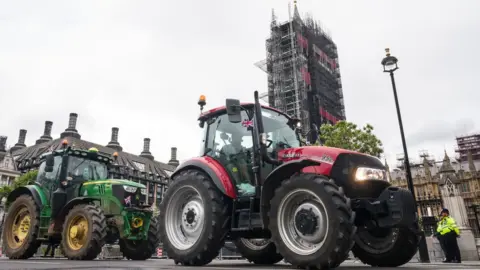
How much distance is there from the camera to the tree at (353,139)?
89.1ft

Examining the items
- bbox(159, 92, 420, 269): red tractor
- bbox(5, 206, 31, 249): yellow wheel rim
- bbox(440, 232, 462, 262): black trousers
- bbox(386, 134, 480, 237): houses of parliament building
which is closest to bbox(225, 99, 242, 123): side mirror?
bbox(159, 92, 420, 269): red tractor

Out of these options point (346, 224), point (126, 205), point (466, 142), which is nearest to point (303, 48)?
point (466, 142)

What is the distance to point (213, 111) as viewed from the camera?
6.65 meters

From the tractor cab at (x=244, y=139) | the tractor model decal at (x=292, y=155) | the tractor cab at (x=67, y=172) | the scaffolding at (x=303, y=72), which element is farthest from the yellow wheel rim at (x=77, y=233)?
Result: the scaffolding at (x=303, y=72)

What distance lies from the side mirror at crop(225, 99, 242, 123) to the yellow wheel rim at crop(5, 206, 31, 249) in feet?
24.7

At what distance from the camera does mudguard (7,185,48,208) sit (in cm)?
934

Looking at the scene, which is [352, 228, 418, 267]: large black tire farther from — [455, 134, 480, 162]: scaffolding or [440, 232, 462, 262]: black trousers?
[455, 134, 480, 162]: scaffolding

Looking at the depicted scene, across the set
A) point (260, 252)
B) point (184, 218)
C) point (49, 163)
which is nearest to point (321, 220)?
point (184, 218)

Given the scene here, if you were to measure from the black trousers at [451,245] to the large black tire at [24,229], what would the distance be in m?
11.2

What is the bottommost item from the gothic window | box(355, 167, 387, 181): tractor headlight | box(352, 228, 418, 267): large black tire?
box(352, 228, 418, 267): large black tire

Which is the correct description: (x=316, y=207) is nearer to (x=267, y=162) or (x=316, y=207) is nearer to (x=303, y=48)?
(x=267, y=162)

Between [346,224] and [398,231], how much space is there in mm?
1638

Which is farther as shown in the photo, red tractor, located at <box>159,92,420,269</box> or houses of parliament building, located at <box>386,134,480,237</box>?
houses of parliament building, located at <box>386,134,480,237</box>

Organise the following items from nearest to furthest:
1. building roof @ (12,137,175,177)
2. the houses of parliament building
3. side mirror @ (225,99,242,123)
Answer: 1. side mirror @ (225,99,242,123)
2. the houses of parliament building
3. building roof @ (12,137,175,177)
